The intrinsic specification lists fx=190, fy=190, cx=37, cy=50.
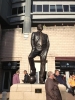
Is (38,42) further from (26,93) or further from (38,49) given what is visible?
(26,93)

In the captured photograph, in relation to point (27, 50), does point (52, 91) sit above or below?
below

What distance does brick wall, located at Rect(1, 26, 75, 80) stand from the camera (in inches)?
835

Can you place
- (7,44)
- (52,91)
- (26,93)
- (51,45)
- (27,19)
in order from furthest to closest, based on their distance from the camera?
1. (27,19)
2. (7,44)
3. (51,45)
4. (26,93)
5. (52,91)

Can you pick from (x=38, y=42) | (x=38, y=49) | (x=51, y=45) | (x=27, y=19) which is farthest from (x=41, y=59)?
(x=27, y=19)

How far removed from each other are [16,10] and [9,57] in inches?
459

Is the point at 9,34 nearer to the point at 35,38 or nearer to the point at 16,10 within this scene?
the point at 16,10

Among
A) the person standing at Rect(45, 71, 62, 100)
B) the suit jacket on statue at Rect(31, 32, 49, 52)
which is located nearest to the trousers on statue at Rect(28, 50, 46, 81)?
the suit jacket on statue at Rect(31, 32, 49, 52)

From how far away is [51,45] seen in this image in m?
21.5

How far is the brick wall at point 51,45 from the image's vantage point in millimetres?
21219

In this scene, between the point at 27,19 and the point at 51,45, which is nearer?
the point at 51,45

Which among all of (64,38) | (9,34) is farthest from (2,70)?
(64,38)

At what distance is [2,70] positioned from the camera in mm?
22141

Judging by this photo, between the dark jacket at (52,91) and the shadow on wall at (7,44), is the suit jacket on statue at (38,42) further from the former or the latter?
the shadow on wall at (7,44)

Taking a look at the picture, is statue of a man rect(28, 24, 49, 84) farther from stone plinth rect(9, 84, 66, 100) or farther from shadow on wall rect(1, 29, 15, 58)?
shadow on wall rect(1, 29, 15, 58)
